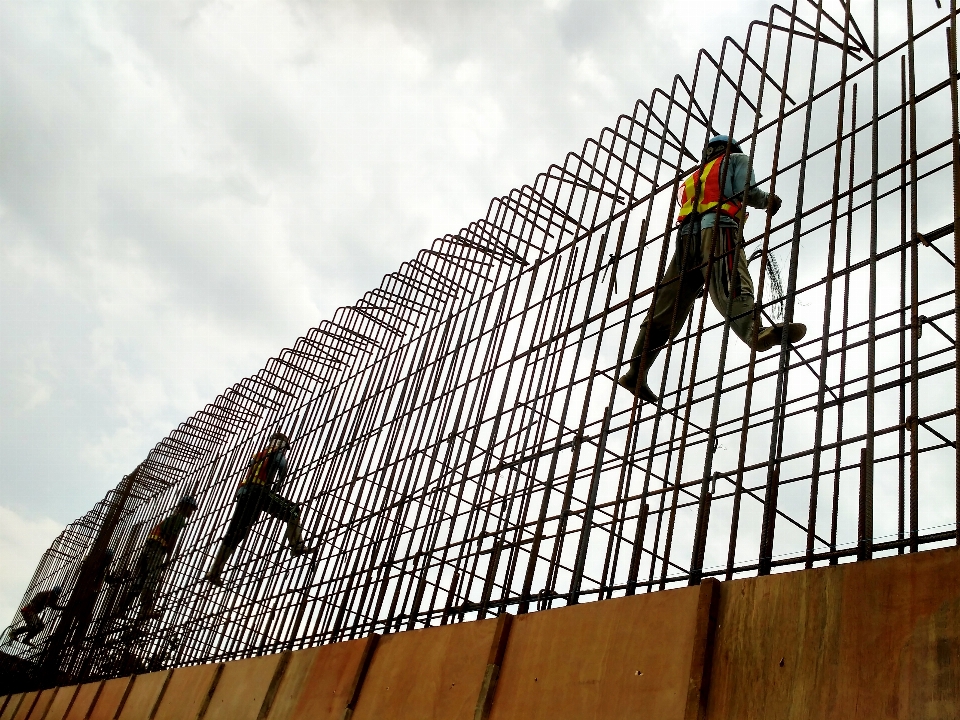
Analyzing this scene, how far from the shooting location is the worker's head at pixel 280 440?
32.4 feet

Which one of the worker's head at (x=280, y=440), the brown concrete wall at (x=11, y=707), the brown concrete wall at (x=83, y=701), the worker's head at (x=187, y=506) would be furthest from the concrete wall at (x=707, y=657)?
the brown concrete wall at (x=11, y=707)

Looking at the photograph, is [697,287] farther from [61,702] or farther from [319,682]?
[61,702]

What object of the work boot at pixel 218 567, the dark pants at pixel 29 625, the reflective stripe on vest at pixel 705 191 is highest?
the reflective stripe on vest at pixel 705 191

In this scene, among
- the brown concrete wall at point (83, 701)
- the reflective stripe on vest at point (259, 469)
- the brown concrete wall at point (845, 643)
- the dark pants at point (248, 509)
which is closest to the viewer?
the brown concrete wall at point (845, 643)

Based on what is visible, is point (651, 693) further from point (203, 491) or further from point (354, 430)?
point (203, 491)

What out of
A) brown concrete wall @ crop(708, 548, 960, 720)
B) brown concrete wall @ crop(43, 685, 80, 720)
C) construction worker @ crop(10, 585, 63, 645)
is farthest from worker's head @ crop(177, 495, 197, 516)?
brown concrete wall @ crop(708, 548, 960, 720)

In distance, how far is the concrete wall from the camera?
8.40ft

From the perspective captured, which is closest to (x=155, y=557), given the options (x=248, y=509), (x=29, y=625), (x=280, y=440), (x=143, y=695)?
(x=248, y=509)

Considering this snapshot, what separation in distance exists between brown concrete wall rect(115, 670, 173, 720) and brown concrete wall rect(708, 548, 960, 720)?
6545mm

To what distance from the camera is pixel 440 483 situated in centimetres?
642

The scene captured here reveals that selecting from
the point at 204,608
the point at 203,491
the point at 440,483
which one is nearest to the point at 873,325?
the point at 440,483

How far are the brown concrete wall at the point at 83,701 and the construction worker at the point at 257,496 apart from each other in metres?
1.97

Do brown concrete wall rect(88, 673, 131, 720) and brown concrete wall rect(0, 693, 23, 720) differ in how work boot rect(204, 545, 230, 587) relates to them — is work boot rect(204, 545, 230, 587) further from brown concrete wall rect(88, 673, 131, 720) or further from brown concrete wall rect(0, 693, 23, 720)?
brown concrete wall rect(0, 693, 23, 720)

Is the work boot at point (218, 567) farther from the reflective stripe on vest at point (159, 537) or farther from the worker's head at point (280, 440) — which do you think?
the reflective stripe on vest at point (159, 537)
